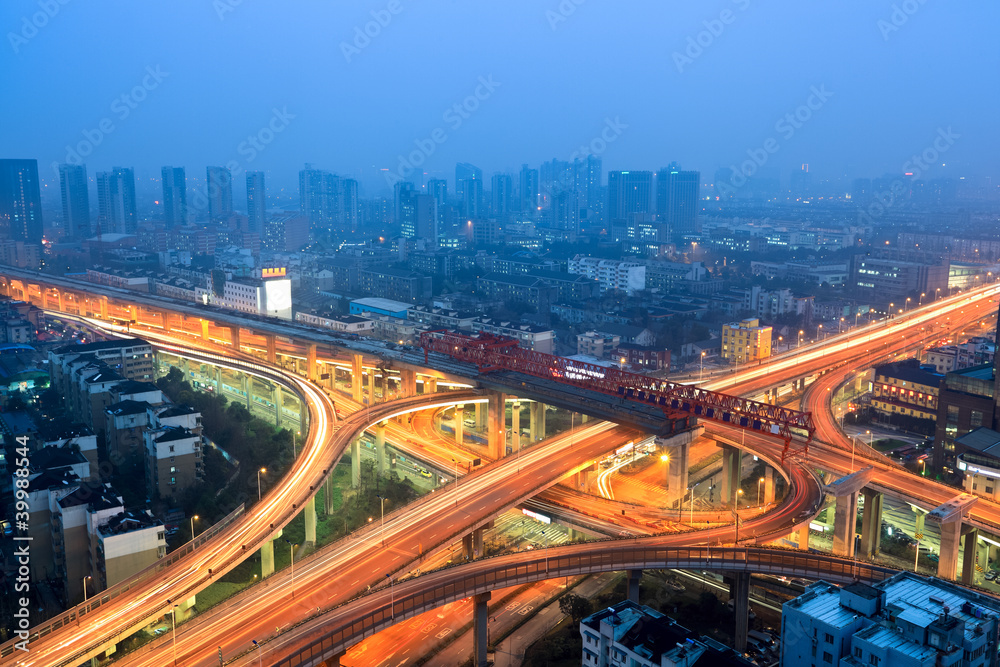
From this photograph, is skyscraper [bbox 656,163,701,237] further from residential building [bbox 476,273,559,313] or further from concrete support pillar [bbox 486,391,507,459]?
concrete support pillar [bbox 486,391,507,459]

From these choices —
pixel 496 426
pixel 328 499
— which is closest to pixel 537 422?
pixel 496 426

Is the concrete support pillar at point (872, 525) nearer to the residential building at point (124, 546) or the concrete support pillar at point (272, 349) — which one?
the residential building at point (124, 546)

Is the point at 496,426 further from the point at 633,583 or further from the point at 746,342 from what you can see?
the point at 746,342

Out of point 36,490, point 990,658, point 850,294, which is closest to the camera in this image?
point 990,658

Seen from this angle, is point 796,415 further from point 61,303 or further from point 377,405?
point 61,303

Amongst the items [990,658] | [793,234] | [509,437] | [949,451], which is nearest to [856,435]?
[949,451]

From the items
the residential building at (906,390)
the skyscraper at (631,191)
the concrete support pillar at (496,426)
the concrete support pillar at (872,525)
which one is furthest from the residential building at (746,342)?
the skyscraper at (631,191)
